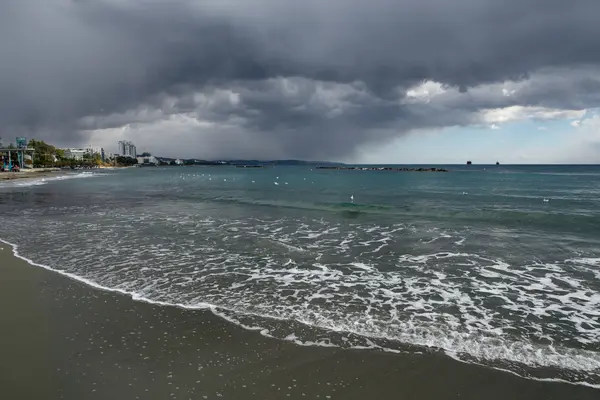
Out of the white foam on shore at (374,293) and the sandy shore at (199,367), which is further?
the white foam on shore at (374,293)

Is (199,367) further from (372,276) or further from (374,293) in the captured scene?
(372,276)

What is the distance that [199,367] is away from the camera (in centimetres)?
711

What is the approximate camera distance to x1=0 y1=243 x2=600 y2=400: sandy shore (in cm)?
637

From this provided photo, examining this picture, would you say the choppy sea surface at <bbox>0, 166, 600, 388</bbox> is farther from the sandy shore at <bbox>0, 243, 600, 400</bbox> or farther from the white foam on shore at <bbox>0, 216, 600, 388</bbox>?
the sandy shore at <bbox>0, 243, 600, 400</bbox>

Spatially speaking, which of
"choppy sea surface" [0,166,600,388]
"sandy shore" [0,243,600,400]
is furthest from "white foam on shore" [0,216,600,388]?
"sandy shore" [0,243,600,400]

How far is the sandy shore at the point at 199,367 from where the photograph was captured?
6367mm

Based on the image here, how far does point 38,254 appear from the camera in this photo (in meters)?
16.5

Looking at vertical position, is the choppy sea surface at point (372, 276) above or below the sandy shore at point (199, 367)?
below

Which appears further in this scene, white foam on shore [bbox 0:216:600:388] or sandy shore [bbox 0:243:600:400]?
white foam on shore [bbox 0:216:600:388]

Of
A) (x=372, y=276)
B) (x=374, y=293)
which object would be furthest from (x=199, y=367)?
(x=372, y=276)

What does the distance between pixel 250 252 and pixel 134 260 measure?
196 inches

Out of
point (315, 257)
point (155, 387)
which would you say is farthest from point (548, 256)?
point (155, 387)

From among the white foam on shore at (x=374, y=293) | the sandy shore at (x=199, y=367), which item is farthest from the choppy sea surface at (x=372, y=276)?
the sandy shore at (x=199, y=367)

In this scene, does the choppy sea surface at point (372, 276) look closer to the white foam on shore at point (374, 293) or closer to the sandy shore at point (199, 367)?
the white foam on shore at point (374, 293)
